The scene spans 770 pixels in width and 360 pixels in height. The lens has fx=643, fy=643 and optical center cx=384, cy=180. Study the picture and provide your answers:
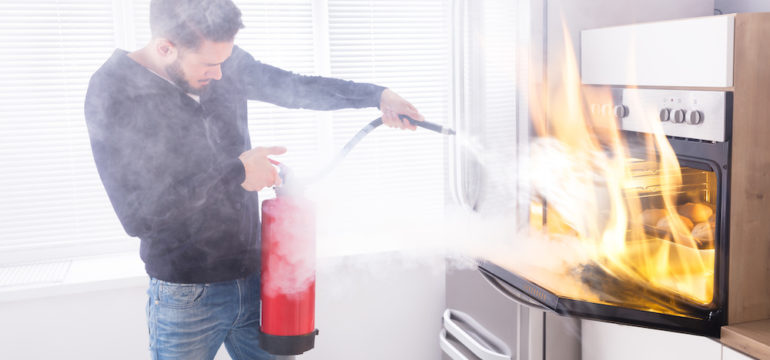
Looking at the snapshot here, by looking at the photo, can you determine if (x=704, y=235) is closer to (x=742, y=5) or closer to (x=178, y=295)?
(x=742, y=5)

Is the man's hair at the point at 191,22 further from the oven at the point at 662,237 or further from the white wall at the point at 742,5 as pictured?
the white wall at the point at 742,5

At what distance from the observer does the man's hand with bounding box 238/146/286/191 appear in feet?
4.33

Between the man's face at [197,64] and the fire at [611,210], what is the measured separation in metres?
0.85

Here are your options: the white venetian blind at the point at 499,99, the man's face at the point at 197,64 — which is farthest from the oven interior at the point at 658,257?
the man's face at the point at 197,64

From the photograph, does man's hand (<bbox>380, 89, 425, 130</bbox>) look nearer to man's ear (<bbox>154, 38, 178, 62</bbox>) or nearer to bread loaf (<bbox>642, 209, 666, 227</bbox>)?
man's ear (<bbox>154, 38, 178, 62</bbox>)

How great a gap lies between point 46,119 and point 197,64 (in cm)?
99

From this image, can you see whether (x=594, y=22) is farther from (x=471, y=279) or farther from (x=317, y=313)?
(x=317, y=313)

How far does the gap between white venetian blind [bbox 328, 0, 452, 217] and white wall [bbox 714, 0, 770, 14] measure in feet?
2.97

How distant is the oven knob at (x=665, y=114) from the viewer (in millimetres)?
1540

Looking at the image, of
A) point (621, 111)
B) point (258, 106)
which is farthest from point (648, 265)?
point (258, 106)

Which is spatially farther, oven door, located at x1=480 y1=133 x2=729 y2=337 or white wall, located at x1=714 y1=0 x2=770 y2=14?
white wall, located at x1=714 y1=0 x2=770 y2=14

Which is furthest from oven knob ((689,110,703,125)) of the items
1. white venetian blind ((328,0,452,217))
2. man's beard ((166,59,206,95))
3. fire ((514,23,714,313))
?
man's beard ((166,59,206,95))

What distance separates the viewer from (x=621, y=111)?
66.9 inches

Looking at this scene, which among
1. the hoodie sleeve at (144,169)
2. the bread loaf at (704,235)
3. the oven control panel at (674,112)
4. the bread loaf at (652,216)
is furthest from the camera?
the bread loaf at (652,216)
